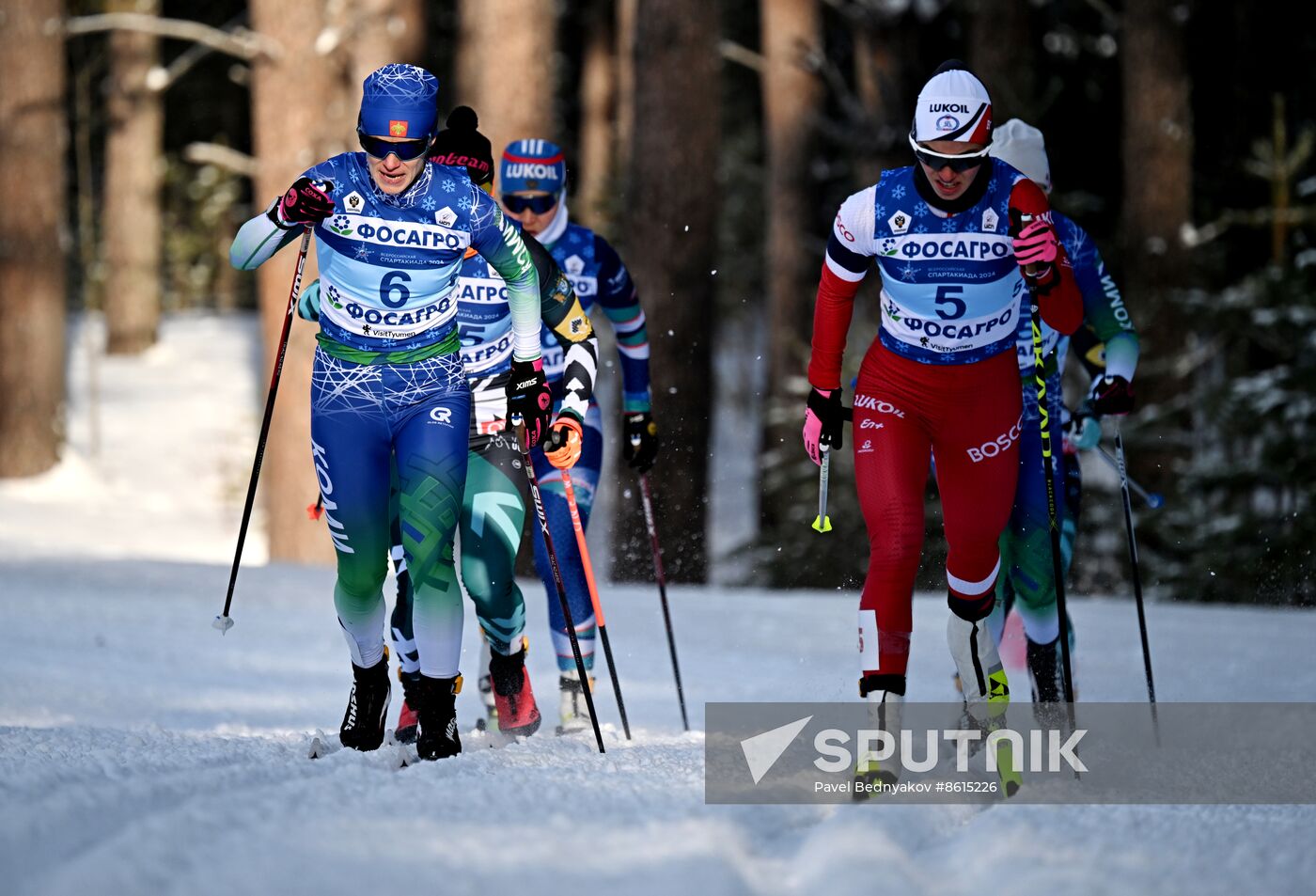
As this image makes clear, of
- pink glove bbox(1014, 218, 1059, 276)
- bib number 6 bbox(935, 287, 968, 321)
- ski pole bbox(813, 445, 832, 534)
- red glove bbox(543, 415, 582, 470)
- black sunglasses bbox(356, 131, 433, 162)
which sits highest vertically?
black sunglasses bbox(356, 131, 433, 162)

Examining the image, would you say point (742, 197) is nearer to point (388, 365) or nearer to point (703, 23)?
point (703, 23)

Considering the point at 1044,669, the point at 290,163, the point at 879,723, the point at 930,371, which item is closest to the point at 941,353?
the point at 930,371

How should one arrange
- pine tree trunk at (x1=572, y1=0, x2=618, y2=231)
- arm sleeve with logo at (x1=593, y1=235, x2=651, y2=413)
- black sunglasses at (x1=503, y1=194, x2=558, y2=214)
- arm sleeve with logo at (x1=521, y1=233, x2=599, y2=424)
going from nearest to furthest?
arm sleeve with logo at (x1=521, y1=233, x2=599, y2=424) < black sunglasses at (x1=503, y1=194, x2=558, y2=214) < arm sleeve with logo at (x1=593, y1=235, x2=651, y2=413) < pine tree trunk at (x1=572, y1=0, x2=618, y2=231)

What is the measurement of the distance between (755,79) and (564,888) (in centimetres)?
2854

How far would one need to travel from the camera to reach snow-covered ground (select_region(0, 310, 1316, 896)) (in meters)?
3.69

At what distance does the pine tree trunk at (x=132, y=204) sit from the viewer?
2508 cm

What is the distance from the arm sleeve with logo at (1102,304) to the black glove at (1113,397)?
32 millimetres

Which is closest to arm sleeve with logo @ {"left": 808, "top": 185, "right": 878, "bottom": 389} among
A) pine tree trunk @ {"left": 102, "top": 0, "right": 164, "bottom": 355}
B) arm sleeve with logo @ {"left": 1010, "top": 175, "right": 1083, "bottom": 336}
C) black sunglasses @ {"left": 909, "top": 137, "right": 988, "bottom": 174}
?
black sunglasses @ {"left": 909, "top": 137, "right": 988, "bottom": 174}

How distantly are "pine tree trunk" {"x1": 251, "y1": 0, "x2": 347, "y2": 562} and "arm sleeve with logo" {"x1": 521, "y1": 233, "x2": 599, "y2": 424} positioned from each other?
255 inches

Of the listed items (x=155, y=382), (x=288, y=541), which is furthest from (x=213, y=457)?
(x=288, y=541)

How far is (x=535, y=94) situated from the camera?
40.7 ft

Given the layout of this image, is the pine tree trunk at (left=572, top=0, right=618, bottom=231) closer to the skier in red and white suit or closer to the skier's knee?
the skier in red and white suit

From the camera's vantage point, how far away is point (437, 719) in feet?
17.6

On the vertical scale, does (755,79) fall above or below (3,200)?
above
